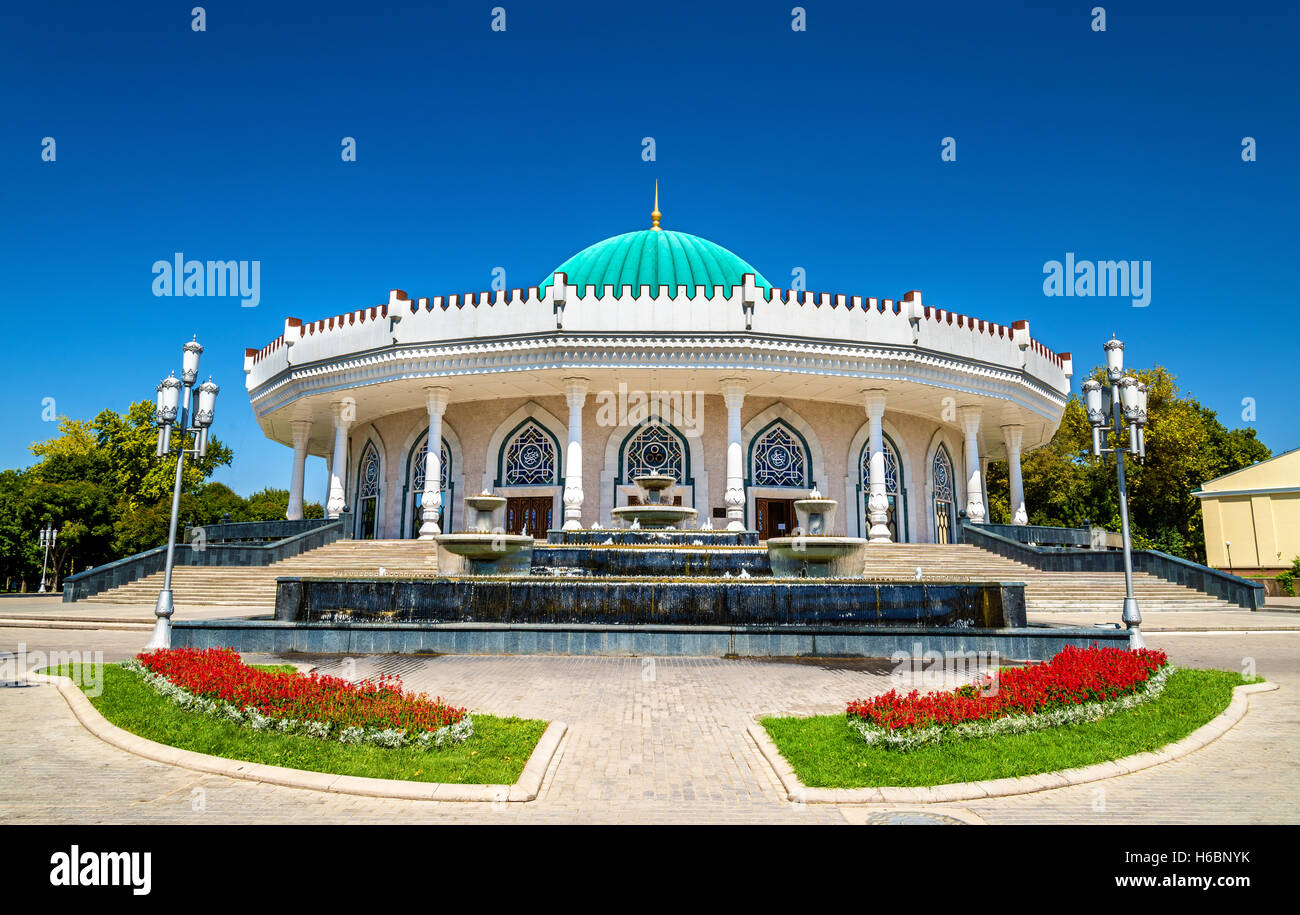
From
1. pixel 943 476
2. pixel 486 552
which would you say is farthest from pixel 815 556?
pixel 943 476

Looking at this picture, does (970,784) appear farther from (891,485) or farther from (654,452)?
(891,485)

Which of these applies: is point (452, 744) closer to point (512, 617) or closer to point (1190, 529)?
point (512, 617)

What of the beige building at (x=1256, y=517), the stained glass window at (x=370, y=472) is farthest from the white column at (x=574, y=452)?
the beige building at (x=1256, y=517)

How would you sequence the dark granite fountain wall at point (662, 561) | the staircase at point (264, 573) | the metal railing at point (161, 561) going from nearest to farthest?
the dark granite fountain wall at point (662, 561) < the staircase at point (264, 573) < the metal railing at point (161, 561)

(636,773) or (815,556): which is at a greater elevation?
(815,556)

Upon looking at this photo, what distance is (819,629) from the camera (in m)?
9.77

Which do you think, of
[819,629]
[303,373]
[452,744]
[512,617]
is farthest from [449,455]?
[452,744]

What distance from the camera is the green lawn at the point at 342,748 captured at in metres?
4.57

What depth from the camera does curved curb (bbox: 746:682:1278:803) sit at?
4305 millimetres

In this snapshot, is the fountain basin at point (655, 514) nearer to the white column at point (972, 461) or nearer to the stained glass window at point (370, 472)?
the white column at point (972, 461)

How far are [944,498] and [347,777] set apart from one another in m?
26.9

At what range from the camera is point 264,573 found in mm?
18578

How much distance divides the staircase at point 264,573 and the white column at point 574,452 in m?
3.94
